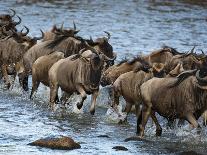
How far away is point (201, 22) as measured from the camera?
42938 mm

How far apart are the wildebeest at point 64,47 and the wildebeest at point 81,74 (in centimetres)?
180

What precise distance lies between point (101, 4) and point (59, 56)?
34858 mm

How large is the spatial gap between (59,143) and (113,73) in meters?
4.11

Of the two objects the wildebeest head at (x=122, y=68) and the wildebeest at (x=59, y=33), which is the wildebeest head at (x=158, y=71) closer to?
the wildebeest head at (x=122, y=68)

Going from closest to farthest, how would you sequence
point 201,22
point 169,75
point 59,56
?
1. point 169,75
2. point 59,56
3. point 201,22

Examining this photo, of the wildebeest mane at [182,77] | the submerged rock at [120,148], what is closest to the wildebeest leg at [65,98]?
the wildebeest mane at [182,77]

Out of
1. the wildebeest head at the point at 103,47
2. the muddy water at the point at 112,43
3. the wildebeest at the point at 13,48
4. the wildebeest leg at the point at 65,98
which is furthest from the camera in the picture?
the wildebeest at the point at 13,48

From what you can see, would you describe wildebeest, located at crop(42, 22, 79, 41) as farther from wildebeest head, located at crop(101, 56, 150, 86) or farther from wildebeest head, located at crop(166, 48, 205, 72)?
wildebeest head, located at crop(166, 48, 205, 72)

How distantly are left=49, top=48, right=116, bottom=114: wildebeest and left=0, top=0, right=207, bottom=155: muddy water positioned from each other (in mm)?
538

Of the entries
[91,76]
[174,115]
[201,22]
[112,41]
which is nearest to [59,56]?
[91,76]

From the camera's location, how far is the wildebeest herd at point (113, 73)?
1429 centimetres

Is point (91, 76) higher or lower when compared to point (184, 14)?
higher

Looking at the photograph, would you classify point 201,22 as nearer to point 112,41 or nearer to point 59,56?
point 112,41

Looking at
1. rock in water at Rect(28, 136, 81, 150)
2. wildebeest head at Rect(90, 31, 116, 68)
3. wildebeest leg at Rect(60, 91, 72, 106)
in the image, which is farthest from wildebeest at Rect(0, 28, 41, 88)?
rock in water at Rect(28, 136, 81, 150)
